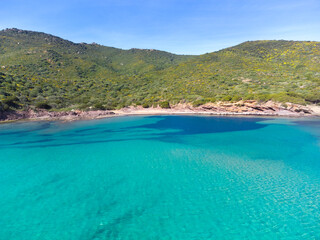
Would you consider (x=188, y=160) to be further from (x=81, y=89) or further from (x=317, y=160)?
(x=81, y=89)

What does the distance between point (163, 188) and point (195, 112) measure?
1286 inches

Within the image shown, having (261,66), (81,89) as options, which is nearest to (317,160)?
(261,66)

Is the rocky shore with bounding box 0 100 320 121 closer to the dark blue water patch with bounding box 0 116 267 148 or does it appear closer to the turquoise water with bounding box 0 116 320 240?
the dark blue water patch with bounding box 0 116 267 148

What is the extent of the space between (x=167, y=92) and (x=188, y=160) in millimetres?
39766

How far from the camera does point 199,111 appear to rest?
143 feet

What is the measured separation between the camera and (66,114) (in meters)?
43.1

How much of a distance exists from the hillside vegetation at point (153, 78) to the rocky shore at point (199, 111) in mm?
1588

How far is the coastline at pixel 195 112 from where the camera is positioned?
115ft

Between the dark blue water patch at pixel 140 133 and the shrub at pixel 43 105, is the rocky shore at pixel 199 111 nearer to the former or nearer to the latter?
the shrub at pixel 43 105

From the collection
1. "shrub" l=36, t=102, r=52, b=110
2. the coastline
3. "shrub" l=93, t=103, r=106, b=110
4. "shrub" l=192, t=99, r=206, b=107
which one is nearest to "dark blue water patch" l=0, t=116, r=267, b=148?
the coastline

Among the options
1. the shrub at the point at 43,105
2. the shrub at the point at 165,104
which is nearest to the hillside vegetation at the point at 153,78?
the shrub at the point at 43,105

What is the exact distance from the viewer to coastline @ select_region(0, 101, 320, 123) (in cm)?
3519

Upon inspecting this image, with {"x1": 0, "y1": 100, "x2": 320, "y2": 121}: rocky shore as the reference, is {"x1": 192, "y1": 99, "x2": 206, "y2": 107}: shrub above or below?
above

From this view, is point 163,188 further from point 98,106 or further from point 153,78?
point 153,78
